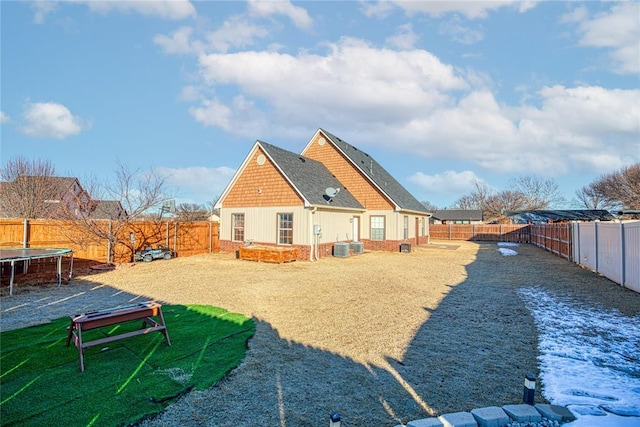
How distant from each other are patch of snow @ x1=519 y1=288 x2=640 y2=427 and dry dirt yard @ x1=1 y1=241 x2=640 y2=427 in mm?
343

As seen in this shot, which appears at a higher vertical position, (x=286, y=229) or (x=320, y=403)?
(x=286, y=229)

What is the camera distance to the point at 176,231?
674 inches

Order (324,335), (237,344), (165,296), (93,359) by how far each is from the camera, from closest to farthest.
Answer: (93,359) < (237,344) < (324,335) < (165,296)

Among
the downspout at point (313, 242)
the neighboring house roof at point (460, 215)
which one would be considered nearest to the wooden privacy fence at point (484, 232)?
the neighboring house roof at point (460, 215)

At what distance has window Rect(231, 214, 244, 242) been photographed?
61.6 feet

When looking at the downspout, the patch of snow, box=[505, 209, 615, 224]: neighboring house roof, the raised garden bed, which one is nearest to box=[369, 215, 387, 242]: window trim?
the downspout

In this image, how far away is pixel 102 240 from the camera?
13.6m

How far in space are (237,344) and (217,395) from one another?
1603mm

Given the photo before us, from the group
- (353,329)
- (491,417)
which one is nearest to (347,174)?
(353,329)

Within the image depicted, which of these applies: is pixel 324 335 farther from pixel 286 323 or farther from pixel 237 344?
pixel 237 344

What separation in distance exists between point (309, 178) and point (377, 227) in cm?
594

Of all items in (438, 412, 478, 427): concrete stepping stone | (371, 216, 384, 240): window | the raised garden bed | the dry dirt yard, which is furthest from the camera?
(371, 216, 384, 240): window

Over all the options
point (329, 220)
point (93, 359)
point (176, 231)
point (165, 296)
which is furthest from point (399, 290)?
point (176, 231)

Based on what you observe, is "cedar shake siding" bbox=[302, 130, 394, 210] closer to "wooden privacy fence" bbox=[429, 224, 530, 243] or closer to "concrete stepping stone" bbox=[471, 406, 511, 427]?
"wooden privacy fence" bbox=[429, 224, 530, 243]
